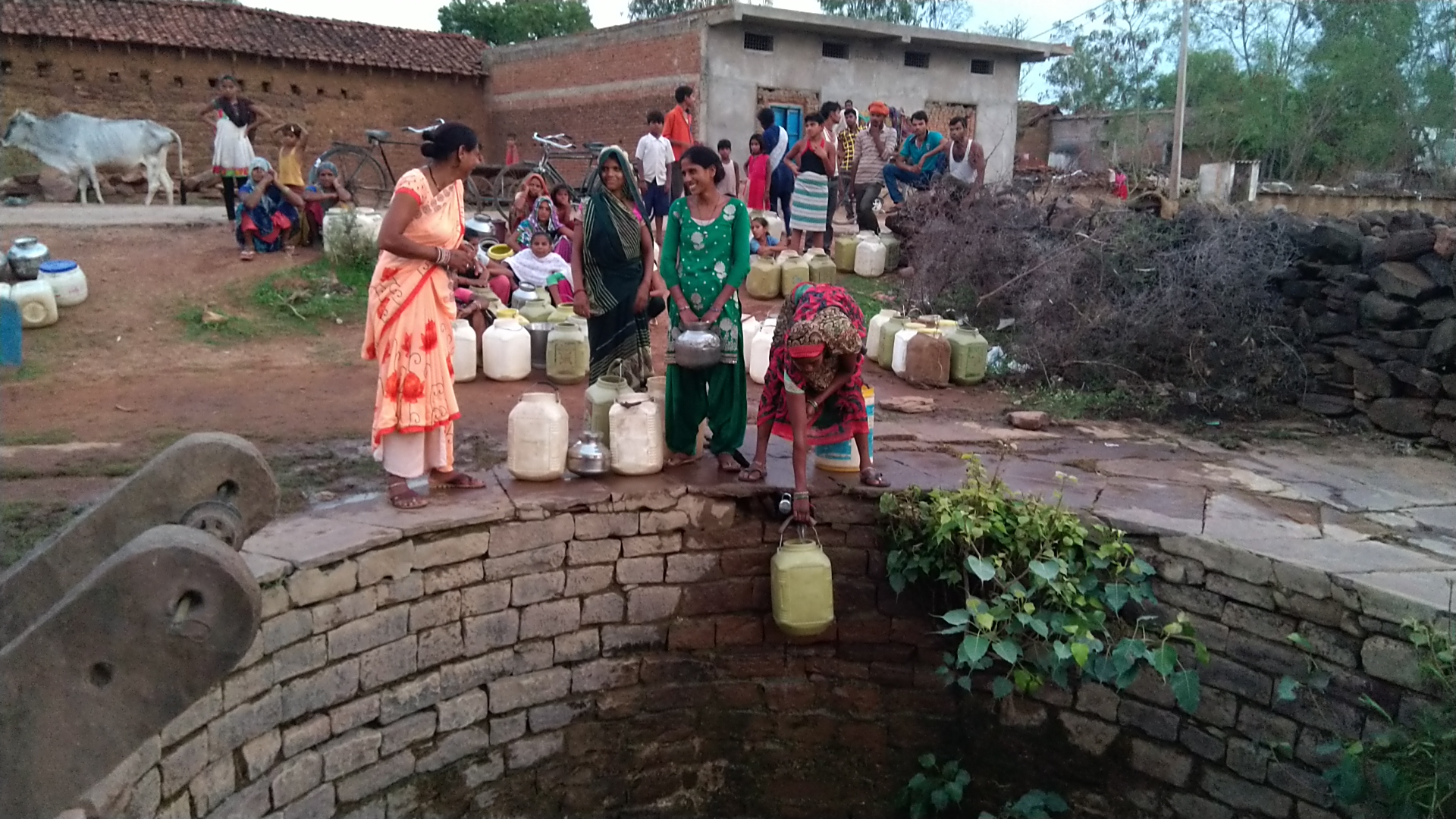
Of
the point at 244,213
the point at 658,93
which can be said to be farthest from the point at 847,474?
the point at 658,93

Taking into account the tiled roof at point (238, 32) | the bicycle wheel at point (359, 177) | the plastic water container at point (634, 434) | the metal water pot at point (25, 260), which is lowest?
the plastic water container at point (634, 434)

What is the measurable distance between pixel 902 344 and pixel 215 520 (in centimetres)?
546

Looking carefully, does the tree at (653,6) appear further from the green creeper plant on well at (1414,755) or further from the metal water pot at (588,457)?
the green creeper plant on well at (1414,755)

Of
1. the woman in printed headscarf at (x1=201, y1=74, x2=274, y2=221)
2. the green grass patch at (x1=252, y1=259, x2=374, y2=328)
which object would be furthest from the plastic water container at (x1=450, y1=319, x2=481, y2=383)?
the woman in printed headscarf at (x1=201, y1=74, x2=274, y2=221)

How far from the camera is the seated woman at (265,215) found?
30.8 ft

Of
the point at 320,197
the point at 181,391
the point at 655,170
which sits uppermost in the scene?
the point at 655,170

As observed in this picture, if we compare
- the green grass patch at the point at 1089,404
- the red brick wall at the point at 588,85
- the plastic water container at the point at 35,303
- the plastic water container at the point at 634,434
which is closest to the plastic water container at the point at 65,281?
the plastic water container at the point at 35,303

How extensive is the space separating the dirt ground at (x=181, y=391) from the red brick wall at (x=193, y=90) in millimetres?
8636

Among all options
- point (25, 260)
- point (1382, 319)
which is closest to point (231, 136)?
point (25, 260)

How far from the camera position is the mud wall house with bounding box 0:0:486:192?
1622 cm

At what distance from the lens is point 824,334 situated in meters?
4.45

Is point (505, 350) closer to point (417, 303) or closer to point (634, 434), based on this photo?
point (634, 434)

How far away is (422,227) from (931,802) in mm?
3661

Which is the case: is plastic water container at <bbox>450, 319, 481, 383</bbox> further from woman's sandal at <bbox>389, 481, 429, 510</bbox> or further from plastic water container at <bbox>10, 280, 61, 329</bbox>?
plastic water container at <bbox>10, 280, 61, 329</bbox>
